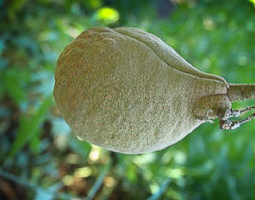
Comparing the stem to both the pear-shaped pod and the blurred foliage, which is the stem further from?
the blurred foliage

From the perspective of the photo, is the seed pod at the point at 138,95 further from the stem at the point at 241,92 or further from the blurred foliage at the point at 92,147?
the blurred foliage at the point at 92,147

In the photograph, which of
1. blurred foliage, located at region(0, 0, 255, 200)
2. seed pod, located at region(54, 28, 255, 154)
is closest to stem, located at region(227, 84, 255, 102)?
seed pod, located at region(54, 28, 255, 154)

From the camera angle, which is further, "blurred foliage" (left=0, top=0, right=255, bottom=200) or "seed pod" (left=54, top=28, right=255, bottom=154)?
"blurred foliage" (left=0, top=0, right=255, bottom=200)

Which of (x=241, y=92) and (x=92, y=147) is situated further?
(x=92, y=147)

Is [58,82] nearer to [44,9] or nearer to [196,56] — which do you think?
[44,9]

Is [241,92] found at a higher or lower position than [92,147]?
higher

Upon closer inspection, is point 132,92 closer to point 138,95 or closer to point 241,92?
point 138,95

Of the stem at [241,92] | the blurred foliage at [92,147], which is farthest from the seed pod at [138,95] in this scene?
the blurred foliage at [92,147]

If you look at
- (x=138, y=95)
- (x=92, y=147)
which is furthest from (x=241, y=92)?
(x=92, y=147)
